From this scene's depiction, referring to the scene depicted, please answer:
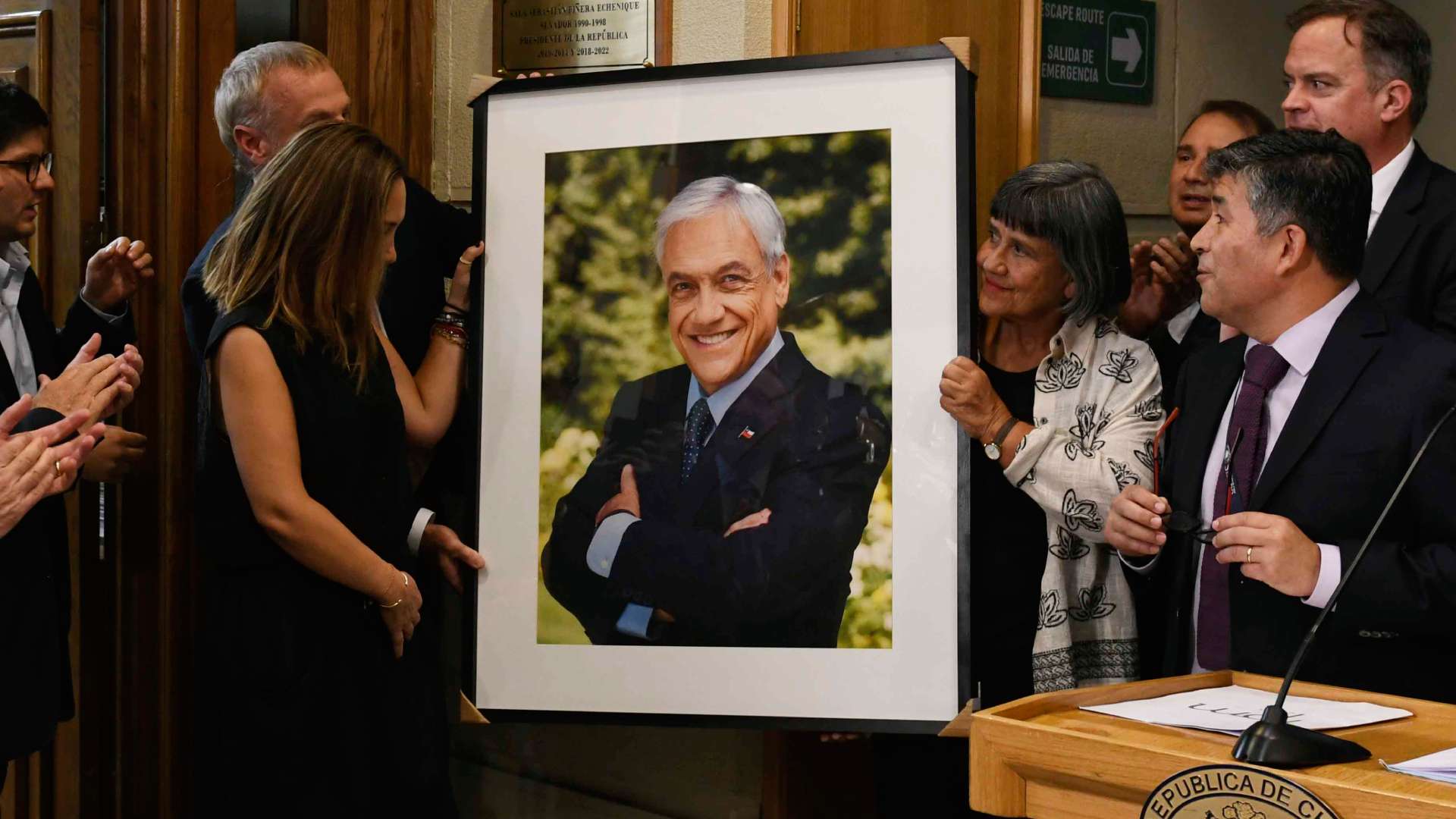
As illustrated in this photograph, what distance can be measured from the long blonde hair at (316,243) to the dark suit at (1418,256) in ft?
5.58

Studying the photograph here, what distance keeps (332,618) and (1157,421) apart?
1.42m

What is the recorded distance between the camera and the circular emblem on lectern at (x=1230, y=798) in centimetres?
113

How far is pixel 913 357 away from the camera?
2.27 meters

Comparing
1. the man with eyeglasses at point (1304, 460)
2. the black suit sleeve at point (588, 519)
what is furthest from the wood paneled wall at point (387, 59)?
the man with eyeglasses at point (1304, 460)

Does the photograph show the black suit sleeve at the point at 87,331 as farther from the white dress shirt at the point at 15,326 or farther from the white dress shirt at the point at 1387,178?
the white dress shirt at the point at 1387,178

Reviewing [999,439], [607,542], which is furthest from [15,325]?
[999,439]

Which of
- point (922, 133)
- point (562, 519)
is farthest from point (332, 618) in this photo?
point (922, 133)

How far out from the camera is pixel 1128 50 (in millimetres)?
3760

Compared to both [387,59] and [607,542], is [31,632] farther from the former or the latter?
[387,59]

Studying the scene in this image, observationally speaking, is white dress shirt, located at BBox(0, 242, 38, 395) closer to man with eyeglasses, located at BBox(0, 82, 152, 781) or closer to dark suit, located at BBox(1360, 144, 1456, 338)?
man with eyeglasses, located at BBox(0, 82, 152, 781)

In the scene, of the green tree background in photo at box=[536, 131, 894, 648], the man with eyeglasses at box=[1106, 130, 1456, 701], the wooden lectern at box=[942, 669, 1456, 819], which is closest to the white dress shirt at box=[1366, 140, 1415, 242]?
the man with eyeglasses at box=[1106, 130, 1456, 701]

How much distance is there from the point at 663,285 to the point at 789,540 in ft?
1.67

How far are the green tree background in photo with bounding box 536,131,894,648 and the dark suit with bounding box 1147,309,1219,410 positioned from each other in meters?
0.69

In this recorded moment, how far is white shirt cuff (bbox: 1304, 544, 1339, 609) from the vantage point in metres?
1.79
